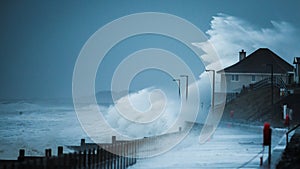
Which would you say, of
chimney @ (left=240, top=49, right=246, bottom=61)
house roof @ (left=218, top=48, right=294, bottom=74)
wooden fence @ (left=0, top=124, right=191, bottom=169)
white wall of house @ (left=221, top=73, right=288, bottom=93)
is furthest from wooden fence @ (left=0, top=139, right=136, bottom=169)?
chimney @ (left=240, top=49, right=246, bottom=61)

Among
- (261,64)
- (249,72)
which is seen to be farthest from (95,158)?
(261,64)

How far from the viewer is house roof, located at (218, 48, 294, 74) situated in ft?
300

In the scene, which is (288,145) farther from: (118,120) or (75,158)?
(118,120)

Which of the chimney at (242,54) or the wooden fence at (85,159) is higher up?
the chimney at (242,54)

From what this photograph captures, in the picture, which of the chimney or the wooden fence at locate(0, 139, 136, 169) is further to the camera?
the chimney

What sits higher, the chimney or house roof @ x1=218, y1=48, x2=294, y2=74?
the chimney

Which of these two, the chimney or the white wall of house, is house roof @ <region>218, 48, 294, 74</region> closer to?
the white wall of house

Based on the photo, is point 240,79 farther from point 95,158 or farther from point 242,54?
point 95,158

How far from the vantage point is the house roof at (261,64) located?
300 ft

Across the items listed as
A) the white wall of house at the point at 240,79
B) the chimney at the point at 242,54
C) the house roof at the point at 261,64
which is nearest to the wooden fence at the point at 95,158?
the white wall of house at the point at 240,79

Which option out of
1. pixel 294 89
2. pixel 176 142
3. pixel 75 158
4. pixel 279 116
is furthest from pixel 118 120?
pixel 75 158

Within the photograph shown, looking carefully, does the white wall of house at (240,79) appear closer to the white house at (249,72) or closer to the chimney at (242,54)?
the white house at (249,72)

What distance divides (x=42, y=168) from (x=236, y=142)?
15.9 m

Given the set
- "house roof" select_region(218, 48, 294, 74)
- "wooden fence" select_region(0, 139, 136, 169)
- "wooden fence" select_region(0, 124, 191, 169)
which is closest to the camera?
→ "wooden fence" select_region(0, 139, 136, 169)
